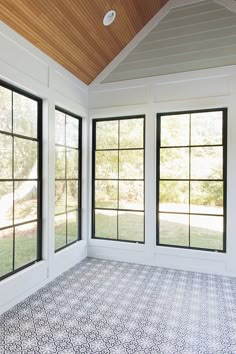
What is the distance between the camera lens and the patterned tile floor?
2.06 meters

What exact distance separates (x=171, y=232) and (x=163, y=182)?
815 mm

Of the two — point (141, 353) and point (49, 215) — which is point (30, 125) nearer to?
point (49, 215)

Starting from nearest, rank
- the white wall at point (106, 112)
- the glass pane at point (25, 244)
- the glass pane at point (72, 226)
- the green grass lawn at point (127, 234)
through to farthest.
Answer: the white wall at point (106, 112) < the glass pane at point (25, 244) < the green grass lawn at point (127, 234) < the glass pane at point (72, 226)

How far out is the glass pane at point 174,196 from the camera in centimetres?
383

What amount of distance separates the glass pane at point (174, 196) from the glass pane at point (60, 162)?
158cm

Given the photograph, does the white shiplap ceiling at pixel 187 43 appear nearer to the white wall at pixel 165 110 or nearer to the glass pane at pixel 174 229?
the white wall at pixel 165 110

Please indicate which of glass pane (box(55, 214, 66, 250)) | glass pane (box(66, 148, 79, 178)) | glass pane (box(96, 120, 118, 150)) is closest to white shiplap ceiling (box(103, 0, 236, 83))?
glass pane (box(96, 120, 118, 150))

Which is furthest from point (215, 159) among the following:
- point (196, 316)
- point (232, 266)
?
point (196, 316)

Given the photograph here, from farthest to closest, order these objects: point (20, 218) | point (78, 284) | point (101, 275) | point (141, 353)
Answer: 1. point (101, 275)
2. point (78, 284)
3. point (20, 218)
4. point (141, 353)

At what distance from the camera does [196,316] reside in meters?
2.48

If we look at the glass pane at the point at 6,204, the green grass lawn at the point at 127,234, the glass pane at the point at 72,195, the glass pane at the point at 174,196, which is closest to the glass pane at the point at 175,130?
the glass pane at the point at 174,196

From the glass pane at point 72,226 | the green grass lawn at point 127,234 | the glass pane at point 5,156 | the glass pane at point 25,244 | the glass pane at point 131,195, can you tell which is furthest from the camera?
the glass pane at point 131,195

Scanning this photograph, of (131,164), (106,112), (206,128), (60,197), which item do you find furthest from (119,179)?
(206,128)

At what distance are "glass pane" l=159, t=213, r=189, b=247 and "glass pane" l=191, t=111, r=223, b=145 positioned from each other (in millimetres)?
1212
